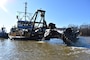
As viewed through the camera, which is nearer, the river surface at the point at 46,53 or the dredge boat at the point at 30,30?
the river surface at the point at 46,53

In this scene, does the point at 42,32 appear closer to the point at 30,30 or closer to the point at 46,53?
the point at 30,30

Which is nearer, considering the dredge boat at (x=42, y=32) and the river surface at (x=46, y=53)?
the river surface at (x=46, y=53)

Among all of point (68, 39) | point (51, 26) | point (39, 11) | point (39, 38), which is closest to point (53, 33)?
point (51, 26)

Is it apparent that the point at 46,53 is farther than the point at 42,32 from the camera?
No

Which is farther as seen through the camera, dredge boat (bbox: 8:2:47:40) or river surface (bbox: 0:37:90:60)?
dredge boat (bbox: 8:2:47:40)

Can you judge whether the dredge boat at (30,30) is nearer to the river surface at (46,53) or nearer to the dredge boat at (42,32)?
the dredge boat at (42,32)

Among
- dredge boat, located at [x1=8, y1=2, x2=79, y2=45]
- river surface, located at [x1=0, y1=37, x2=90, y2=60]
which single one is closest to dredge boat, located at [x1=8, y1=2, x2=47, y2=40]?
dredge boat, located at [x1=8, y1=2, x2=79, y2=45]

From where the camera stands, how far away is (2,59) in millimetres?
16047

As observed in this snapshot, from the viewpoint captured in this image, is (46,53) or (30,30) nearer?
(46,53)

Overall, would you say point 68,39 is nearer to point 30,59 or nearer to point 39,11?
point 30,59

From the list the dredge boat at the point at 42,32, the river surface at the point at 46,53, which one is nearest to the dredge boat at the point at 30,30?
the dredge boat at the point at 42,32

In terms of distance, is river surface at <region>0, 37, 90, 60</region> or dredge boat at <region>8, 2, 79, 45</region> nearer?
river surface at <region>0, 37, 90, 60</region>

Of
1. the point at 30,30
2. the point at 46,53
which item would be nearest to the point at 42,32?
the point at 30,30

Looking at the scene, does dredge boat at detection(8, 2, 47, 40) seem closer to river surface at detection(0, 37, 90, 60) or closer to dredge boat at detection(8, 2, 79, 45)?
dredge boat at detection(8, 2, 79, 45)
